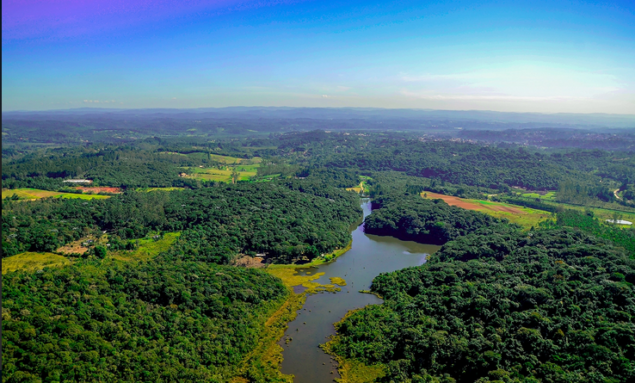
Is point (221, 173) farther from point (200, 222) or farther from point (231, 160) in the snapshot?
point (200, 222)

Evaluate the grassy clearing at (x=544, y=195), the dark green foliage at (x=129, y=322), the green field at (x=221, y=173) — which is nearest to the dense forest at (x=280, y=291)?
the dark green foliage at (x=129, y=322)

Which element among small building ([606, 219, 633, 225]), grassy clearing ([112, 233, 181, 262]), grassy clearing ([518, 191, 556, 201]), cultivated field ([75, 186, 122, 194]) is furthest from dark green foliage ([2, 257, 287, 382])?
grassy clearing ([518, 191, 556, 201])

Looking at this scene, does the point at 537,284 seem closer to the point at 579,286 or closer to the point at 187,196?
the point at 579,286

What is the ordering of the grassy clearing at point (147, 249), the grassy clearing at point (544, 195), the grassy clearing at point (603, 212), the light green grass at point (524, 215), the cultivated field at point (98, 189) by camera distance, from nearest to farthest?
1. the grassy clearing at point (147, 249)
2. the light green grass at point (524, 215)
3. the grassy clearing at point (603, 212)
4. the cultivated field at point (98, 189)
5. the grassy clearing at point (544, 195)

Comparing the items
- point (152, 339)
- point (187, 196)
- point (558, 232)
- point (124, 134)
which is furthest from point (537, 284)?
point (124, 134)

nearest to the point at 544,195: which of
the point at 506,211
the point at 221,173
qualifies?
the point at 506,211

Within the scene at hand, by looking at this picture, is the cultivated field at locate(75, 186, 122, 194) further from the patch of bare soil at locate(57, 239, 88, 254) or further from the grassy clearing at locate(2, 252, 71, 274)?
the grassy clearing at locate(2, 252, 71, 274)

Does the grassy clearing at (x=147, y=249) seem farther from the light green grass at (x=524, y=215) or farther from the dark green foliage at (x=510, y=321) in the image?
the light green grass at (x=524, y=215)
